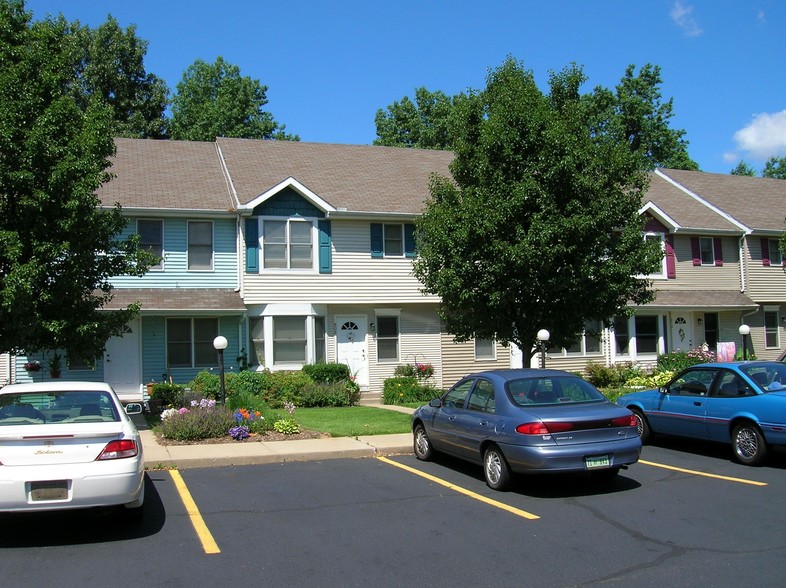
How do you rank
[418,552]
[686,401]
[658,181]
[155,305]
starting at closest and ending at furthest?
1. [418,552]
2. [686,401]
3. [155,305]
4. [658,181]

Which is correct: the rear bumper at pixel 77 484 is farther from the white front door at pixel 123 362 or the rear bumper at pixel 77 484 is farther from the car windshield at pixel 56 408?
the white front door at pixel 123 362

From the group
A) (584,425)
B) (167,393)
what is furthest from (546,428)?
(167,393)

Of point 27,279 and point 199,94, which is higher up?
point 199,94

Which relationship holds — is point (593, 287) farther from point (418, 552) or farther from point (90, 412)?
point (90, 412)

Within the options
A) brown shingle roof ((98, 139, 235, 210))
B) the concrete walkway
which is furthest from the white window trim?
the concrete walkway

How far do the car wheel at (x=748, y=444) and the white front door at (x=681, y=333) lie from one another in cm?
1703

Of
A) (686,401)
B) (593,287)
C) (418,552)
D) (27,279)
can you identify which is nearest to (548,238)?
(593,287)

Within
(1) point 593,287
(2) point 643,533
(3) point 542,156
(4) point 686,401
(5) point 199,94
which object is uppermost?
(5) point 199,94

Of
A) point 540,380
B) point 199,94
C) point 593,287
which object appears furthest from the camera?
point 199,94

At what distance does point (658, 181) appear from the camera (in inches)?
1248

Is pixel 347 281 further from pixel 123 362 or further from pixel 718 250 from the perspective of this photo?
pixel 718 250

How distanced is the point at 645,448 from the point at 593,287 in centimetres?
338

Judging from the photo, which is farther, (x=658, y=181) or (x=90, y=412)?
Result: (x=658, y=181)

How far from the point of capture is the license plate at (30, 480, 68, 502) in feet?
22.6
